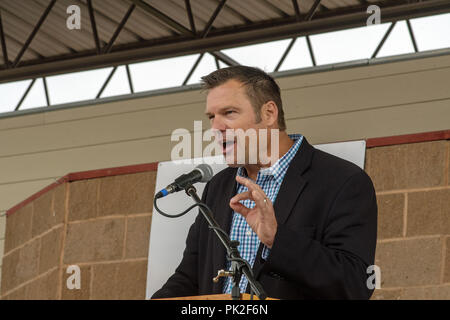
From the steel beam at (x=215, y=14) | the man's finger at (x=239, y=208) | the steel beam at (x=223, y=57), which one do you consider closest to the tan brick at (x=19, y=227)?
the steel beam at (x=215, y=14)

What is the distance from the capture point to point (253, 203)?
10.9ft

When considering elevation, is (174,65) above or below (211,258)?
above

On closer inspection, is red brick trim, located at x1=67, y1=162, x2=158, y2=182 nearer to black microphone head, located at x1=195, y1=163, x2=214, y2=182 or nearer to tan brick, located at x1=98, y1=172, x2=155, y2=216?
tan brick, located at x1=98, y1=172, x2=155, y2=216

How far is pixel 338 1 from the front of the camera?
7.62m

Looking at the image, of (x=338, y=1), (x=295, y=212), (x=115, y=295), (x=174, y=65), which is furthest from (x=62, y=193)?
(x=174, y=65)

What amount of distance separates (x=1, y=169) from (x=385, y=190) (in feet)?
15.2

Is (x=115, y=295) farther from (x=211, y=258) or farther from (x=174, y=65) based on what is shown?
(x=174, y=65)

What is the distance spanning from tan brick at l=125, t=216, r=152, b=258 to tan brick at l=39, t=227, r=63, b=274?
1.65 feet

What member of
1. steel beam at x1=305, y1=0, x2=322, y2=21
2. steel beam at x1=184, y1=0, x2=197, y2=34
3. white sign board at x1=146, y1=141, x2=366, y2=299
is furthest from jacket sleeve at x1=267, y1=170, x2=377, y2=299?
steel beam at x1=184, y1=0, x2=197, y2=34

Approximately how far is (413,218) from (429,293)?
14.6 inches

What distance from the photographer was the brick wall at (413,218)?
13.6 ft

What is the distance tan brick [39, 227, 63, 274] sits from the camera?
5.23 metres

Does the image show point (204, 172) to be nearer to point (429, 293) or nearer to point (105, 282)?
point (429, 293)

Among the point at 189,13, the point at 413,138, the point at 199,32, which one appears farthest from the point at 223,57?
the point at 413,138
